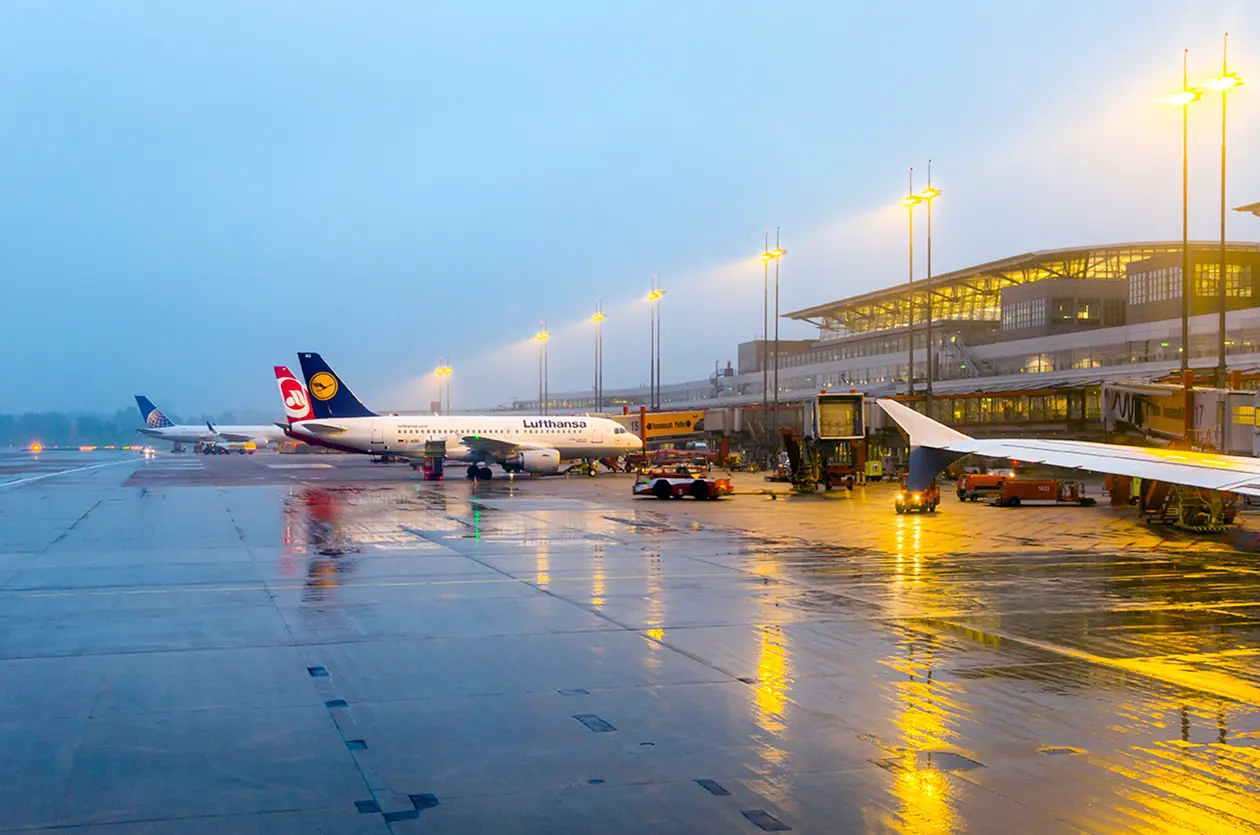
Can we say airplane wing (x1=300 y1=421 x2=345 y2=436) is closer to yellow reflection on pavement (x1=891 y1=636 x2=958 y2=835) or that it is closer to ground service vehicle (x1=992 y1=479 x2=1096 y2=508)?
ground service vehicle (x1=992 y1=479 x2=1096 y2=508)

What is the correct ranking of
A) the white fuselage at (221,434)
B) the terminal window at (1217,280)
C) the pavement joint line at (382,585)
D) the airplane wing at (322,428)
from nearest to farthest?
the pavement joint line at (382,585)
the airplane wing at (322,428)
the terminal window at (1217,280)
the white fuselage at (221,434)

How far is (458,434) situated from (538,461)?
8.80m

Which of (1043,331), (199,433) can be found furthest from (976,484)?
(199,433)

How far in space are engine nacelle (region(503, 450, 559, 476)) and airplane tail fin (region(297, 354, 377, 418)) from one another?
544 inches

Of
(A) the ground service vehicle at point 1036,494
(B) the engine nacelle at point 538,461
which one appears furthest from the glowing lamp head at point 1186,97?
(B) the engine nacelle at point 538,461

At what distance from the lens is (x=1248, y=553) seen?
25.8 m

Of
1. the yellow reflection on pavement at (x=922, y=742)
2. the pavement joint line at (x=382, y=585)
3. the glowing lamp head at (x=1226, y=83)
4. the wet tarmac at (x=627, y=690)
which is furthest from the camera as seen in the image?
the glowing lamp head at (x=1226, y=83)

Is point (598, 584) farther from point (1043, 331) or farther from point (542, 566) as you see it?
point (1043, 331)

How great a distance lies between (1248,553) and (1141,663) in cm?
1515

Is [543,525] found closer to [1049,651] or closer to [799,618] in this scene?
[799,618]

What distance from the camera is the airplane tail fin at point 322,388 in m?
69.9

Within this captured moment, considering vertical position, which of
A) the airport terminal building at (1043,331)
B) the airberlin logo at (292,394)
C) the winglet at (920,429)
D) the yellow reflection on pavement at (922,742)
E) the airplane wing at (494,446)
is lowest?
the yellow reflection on pavement at (922,742)

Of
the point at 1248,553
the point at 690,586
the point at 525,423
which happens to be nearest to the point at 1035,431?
the point at 525,423

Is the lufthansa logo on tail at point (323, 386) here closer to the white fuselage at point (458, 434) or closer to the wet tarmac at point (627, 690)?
the white fuselage at point (458, 434)
